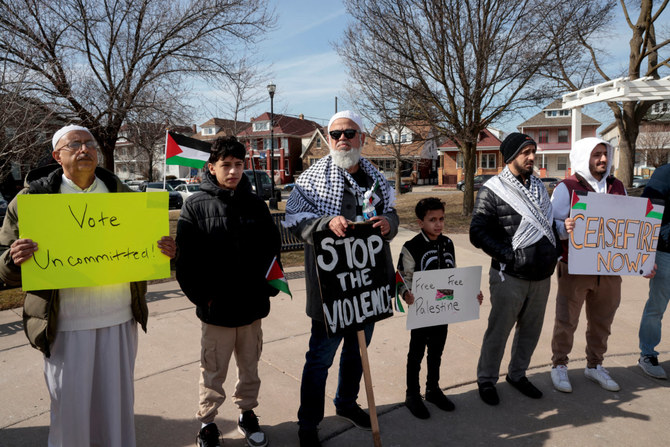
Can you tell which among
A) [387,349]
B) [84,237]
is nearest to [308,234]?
[84,237]

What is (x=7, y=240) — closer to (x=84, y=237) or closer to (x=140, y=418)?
(x=84, y=237)

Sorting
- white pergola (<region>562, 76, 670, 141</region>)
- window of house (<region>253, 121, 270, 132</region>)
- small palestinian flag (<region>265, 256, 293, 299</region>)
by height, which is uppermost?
window of house (<region>253, 121, 270, 132</region>)

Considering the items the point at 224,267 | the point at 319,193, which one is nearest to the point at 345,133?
the point at 319,193

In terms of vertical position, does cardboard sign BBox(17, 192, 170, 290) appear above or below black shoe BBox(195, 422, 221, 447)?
above

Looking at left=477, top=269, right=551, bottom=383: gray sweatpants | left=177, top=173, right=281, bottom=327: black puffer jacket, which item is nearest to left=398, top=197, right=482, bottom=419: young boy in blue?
left=477, top=269, right=551, bottom=383: gray sweatpants

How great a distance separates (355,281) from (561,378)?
6.88 feet

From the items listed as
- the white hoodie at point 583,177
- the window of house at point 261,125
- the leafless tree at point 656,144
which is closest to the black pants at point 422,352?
the white hoodie at point 583,177

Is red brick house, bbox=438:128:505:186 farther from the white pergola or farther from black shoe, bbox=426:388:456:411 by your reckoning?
black shoe, bbox=426:388:456:411

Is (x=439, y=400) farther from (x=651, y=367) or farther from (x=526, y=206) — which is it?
(x=651, y=367)

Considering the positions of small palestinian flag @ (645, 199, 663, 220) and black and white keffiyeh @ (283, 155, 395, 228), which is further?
small palestinian flag @ (645, 199, 663, 220)

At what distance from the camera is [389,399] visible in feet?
11.3

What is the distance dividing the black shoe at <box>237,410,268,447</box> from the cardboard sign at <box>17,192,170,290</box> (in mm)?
1124

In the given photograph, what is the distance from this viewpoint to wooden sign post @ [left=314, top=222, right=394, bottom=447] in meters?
2.67

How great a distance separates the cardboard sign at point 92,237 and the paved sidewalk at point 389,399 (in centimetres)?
124
